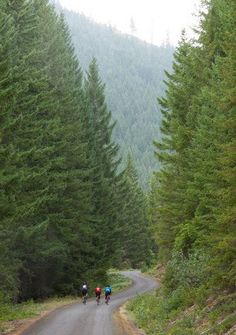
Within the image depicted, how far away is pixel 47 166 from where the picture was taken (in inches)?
1237

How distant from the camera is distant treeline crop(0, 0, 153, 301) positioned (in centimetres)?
2539

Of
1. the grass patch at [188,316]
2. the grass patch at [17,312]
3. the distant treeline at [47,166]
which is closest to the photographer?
the grass patch at [188,316]

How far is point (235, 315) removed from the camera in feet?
50.4

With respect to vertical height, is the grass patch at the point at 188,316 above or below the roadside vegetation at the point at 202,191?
below

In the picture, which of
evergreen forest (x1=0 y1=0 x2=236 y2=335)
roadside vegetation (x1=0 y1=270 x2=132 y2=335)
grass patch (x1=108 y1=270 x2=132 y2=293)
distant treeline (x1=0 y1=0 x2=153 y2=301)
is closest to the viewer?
evergreen forest (x1=0 y1=0 x2=236 y2=335)

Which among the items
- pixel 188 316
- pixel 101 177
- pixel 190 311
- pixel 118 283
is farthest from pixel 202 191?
pixel 118 283

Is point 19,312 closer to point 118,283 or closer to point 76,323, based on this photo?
point 76,323

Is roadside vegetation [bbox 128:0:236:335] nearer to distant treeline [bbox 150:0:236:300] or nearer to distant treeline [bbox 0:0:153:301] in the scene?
distant treeline [bbox 150:0:236:300]

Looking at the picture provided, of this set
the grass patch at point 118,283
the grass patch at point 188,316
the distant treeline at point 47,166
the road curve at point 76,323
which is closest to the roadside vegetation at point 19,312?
the road curve at point 76,323

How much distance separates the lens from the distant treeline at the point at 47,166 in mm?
25389

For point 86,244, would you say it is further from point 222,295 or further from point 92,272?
point 222,295

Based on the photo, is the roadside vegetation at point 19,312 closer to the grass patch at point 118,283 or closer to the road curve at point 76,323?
the road curve at point 76,323

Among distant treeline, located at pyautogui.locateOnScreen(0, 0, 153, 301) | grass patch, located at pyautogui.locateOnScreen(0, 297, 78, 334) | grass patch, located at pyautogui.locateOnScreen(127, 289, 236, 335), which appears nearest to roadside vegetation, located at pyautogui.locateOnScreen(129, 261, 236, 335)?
grass patch, located at pyautogui.locateOnScreen(127, 289, 236, 335)

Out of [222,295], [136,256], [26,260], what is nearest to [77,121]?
[26,260]
